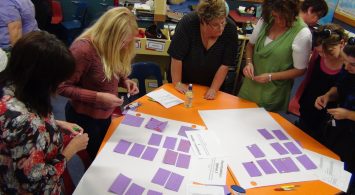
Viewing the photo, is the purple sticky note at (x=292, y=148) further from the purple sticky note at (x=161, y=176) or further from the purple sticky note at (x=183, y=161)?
the purple sticky note at (x=161, y=176)

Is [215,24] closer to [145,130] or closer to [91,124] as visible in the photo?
[145,130]

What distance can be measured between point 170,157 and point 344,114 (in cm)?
116

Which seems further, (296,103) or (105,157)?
(296,103)

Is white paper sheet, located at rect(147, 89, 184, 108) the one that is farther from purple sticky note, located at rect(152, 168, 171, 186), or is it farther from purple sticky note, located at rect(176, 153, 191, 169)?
purple sticky note, located at rect(152, 168, 171, 186)

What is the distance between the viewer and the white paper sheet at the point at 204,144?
1.83 m

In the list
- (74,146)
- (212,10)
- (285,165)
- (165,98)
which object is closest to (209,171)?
(285,165)

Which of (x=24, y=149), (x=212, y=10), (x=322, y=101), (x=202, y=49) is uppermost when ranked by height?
(x=212, y=10)

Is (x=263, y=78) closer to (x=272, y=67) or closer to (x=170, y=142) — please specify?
(x=272, y=67)

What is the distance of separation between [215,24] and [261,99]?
2.56ft

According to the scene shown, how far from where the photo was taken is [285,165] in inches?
71.9

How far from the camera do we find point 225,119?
7.20 ft

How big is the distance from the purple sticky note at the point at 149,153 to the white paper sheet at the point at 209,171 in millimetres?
225

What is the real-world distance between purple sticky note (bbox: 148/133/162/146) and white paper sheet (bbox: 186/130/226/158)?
0.62 ft

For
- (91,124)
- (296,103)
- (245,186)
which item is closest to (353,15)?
(296,103)
